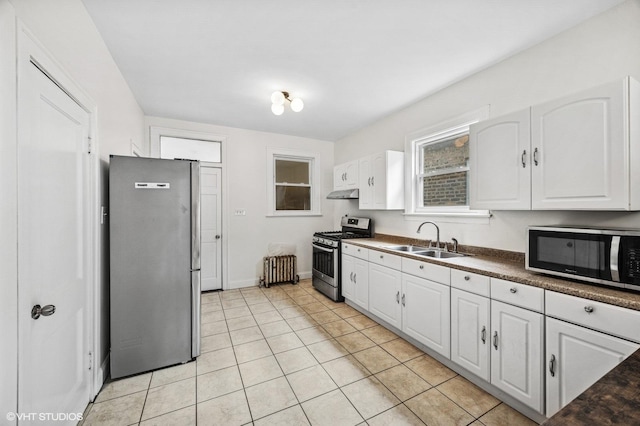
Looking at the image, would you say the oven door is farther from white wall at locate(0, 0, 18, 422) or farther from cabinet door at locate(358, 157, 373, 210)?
white wall at locate(0, 0, 18, 422)

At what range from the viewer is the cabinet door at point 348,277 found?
3490mm

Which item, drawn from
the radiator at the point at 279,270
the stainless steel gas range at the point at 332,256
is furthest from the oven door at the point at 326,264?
the radiator at the point at 279,270

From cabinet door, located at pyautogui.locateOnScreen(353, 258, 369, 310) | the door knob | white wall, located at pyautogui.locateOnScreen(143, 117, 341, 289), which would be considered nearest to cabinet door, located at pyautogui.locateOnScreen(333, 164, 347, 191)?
white wall, located at pyautogui.locateOnScreen(143, 117, 341, 289)

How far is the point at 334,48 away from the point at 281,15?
1.86 ft

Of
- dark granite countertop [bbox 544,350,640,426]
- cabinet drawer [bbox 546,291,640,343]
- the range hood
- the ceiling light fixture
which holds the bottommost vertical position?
cabinet drawer [bbox 546,291,640,343]

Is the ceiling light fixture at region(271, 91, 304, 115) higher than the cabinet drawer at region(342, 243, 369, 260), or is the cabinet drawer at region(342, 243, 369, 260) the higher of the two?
the ceiling light fixture at region(271, 91, 304, 115)

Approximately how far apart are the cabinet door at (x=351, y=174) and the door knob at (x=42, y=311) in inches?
139

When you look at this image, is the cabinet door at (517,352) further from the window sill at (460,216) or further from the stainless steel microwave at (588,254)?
the window sill at (460,216)

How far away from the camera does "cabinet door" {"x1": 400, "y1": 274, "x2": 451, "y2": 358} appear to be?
217cm

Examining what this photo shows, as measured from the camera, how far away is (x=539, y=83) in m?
2.17

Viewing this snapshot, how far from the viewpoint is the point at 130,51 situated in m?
2.29

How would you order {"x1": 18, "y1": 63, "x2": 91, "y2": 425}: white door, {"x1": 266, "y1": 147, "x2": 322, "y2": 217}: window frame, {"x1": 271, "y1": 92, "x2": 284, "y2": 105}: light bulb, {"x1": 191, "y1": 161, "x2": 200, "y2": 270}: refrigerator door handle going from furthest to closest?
1. {"x1": 266, "y1": 147, "x2": 322, "y2": 217}: window frame
2. {"x1": 271, "y1": 92, "x2": 284, "y2": 105}: light bulb
3. {"x1": 191, "y1": 161, "x2": 200, "y2": 270}: refrigerator door handle
4. {"x1": 18, "y1": 63, "x2": 91, "y2": 425}: white door

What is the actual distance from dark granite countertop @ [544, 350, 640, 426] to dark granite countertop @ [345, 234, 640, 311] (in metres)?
0.71

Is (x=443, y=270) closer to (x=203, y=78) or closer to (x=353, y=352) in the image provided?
(x=353, y=352)
